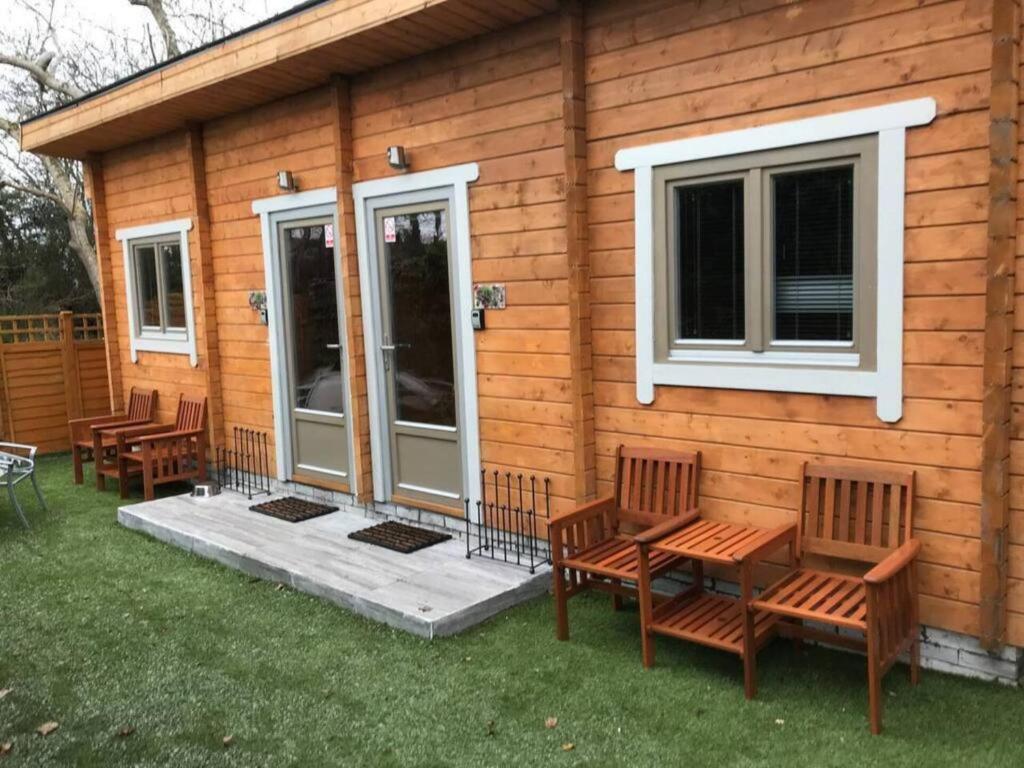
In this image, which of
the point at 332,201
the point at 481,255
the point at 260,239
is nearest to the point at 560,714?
the point at 481,255

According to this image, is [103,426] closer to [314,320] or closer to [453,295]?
[314,320]

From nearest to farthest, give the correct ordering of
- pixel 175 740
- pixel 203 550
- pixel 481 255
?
pixel 175 740 < pixel 481 255 < pixel 203 550

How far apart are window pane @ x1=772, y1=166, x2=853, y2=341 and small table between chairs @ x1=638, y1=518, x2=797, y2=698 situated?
2.83 ft

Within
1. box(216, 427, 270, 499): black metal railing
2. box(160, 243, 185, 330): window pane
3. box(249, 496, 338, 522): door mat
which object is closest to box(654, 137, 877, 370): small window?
box(249, 496, 338, 522): door mat

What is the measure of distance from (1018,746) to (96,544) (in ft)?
17.2

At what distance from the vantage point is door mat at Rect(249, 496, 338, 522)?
18.9 ft

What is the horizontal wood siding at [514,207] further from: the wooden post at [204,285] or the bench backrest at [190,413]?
the bench backrest at [190,413]

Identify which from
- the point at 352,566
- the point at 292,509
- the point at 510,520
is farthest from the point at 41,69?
the point at 510,520

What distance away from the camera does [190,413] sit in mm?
7312

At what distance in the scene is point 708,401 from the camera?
393cm

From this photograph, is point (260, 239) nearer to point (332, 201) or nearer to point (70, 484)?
point (332, 201)

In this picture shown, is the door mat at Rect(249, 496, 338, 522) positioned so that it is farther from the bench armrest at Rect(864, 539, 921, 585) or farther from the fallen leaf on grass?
the bench armrest at Rect(864, 539, 921, 585)

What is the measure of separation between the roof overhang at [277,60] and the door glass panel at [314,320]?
1039 mm

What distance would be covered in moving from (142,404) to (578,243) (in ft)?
17.9
